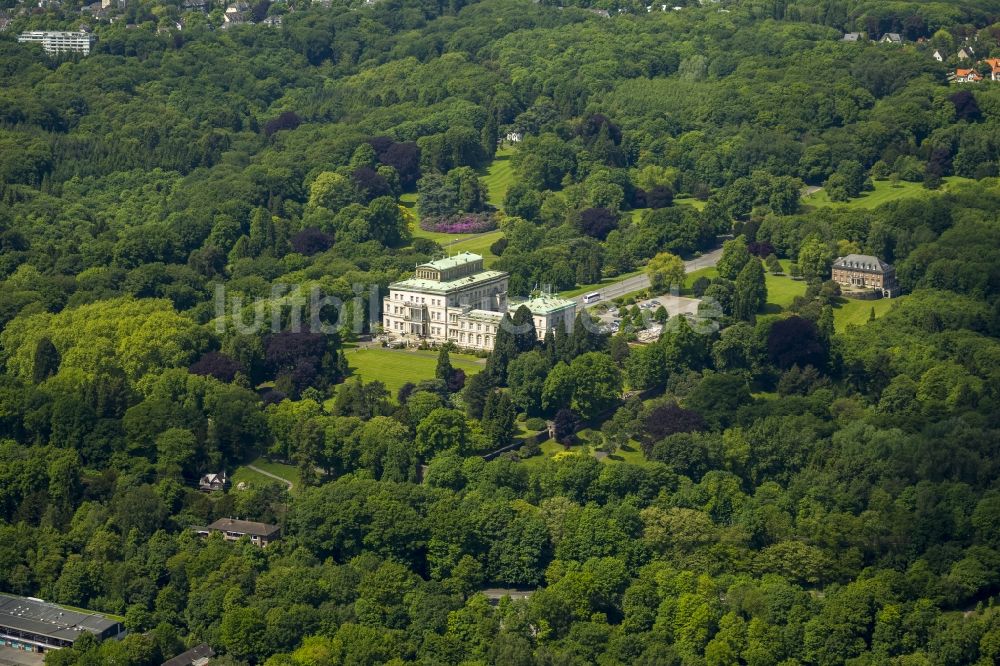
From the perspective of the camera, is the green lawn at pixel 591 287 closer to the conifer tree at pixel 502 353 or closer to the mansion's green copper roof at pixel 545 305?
the mansion's green copper roof at pixel 545 305

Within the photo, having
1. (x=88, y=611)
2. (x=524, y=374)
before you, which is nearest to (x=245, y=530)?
(x=88, y=611)

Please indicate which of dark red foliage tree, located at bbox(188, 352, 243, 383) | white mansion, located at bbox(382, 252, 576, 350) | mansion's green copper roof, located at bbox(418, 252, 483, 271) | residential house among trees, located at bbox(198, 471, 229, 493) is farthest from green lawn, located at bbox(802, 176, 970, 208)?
residential house among trees, located at bbox(198, 471, 229, 493)

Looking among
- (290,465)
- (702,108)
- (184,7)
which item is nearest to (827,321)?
(290,465)

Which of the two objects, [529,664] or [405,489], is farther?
[405,489]

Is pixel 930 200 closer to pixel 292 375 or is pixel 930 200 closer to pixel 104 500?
pixel 292 375

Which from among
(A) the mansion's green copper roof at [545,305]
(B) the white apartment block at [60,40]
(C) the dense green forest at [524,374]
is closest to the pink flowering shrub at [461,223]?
(C) the dense green forest at [524,374]
